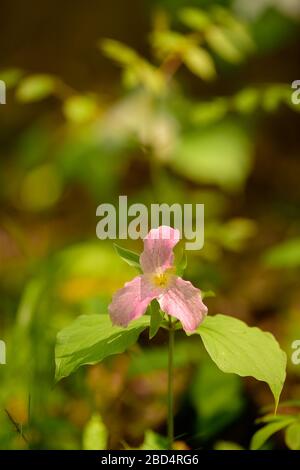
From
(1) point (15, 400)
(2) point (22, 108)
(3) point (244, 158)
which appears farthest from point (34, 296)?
(2) point (22, 108)

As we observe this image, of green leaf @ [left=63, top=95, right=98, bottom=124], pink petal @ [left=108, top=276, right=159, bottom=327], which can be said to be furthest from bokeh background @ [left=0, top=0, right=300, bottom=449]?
pink petal @ [left=108, top=276, right=159, bottom=327]

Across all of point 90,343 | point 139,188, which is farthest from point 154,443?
point 139,188

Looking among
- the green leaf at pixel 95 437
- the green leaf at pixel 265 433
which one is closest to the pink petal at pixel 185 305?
the green leaf at pixel 265 433

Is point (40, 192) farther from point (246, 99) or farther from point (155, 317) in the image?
point (155, 317)

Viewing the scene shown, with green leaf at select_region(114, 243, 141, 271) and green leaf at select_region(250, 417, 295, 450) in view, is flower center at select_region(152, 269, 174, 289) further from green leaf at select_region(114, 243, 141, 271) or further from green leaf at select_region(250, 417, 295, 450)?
green leaf at select_region(250, 417, 295, 450)

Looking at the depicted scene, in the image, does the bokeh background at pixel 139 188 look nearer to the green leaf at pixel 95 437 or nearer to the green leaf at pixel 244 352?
the green leaf at pixel 95 437

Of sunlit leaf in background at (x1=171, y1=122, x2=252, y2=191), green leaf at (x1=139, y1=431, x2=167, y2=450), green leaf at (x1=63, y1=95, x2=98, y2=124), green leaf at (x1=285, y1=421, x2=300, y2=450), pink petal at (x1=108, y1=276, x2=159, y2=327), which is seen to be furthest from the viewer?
sunlit leaf in background at (x1=171, y1=122, x2=252, y2=191)
